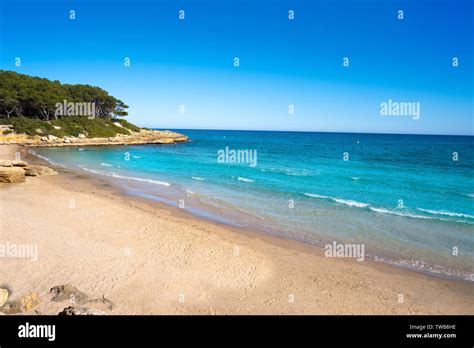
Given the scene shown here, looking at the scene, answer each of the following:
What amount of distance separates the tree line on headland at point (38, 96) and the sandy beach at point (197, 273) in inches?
2381

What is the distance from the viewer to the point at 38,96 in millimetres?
64000

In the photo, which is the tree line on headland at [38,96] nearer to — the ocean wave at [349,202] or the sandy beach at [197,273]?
Answer: the sandy beach at [197,273]

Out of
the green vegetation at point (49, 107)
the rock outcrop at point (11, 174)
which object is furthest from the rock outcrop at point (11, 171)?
the green vegetation at point (49, 107)

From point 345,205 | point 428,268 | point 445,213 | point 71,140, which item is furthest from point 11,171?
point 71,140

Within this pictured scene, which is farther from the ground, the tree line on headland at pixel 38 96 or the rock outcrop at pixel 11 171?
the tree line on headland at pixel 38 96

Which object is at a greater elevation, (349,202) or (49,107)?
(49,107)

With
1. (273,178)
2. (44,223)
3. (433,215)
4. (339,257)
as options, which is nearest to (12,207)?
(44,223)

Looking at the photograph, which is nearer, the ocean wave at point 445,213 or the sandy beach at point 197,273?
the sandy beach at point 197,273

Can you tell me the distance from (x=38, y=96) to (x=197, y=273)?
7134cm

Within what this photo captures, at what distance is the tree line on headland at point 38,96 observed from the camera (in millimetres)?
63188

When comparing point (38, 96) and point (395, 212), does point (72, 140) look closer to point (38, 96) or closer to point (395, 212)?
point (38, 96)

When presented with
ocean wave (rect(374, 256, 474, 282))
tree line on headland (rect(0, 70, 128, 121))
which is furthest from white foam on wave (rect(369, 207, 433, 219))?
tree line on headland (rect(0, 70, 128, 121))

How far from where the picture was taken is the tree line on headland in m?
63.2
